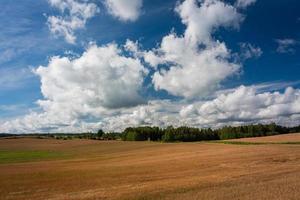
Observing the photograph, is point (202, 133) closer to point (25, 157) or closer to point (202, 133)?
point (202, 133)

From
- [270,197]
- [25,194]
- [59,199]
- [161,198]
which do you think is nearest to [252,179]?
[270,197]

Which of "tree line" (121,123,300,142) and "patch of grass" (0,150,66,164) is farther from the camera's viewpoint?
"tree line" (121,123,300,142)

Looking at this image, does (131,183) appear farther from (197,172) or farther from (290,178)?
(290,178)

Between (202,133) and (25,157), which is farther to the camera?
(202,133)

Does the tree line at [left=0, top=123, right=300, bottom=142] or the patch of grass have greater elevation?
the tree line at [left=0, top=123, right=300, bottom=142]

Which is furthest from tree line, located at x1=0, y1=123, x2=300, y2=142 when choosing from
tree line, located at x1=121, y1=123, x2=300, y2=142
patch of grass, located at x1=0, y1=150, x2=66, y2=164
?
patch of grass, located at x1=0, y1=150, x2=66, y2=164

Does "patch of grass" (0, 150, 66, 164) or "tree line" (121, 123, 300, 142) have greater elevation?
"tree line" (121, 123, 300, 142)

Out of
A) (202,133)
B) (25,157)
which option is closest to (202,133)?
(202,133)

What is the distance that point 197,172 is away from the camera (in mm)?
32469

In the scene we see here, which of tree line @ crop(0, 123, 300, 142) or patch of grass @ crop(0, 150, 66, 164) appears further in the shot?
tree line @ crop(0, 123, 300, 142)

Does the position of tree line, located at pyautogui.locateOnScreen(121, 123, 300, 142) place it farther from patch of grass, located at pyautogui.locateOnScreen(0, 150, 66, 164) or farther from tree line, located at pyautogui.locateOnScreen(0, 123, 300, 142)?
patch of grass, located at pyautogui.locateOnScreen(0, 150, 66, 164)

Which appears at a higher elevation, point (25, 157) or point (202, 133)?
point (202, 133)

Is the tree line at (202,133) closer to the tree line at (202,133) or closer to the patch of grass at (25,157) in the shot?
the tree line at (202,133)

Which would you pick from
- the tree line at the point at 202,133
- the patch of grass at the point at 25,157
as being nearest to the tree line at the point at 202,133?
the tree line at the point at 202,133
